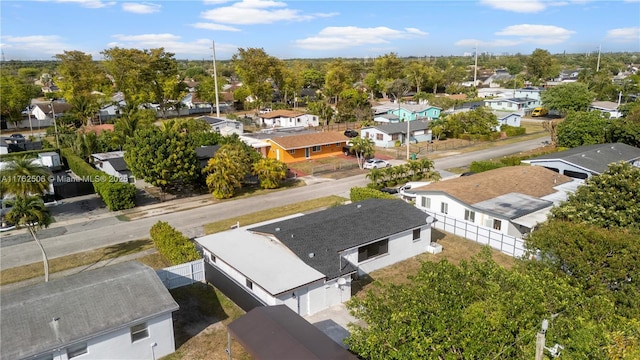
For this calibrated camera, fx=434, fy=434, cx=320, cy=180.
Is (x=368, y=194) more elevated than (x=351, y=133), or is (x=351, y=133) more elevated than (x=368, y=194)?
(x=351, y=133)

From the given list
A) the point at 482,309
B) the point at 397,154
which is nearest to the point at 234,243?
the point at 482,309

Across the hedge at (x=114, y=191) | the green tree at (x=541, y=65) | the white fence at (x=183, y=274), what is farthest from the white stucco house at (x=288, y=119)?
the green tree at (x=541, y=65)

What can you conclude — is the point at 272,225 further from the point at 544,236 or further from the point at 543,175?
the point at 543,175

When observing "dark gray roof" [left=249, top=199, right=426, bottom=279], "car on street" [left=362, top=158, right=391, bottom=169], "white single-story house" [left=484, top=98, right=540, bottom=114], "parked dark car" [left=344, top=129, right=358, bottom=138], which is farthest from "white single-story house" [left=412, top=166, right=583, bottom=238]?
"white single-story house" [left=484, top=98, right=540, bottom=114]

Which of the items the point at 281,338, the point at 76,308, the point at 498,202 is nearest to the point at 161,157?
the point at 76,308

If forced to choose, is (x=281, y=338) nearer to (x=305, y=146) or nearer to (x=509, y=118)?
(x=305, y=146)

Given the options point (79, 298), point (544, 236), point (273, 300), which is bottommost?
point (273, 300)
